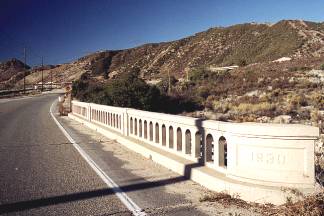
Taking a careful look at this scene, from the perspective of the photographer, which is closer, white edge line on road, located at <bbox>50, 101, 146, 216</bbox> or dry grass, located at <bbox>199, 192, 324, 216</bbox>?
dry grass, located at <bbox>199, 192, 324, 216</bbox>

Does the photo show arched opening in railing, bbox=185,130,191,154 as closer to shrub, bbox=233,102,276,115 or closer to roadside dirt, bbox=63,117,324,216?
roadside dirt, bbox=63,117,324,216

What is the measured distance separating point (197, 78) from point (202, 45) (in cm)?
6843

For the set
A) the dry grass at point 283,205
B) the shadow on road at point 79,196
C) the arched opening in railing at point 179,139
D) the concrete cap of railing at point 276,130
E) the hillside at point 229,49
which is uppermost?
the hillside at point 229,49

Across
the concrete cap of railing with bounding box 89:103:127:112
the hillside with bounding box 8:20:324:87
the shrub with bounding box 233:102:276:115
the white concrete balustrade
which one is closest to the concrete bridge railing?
the white concrete balustrade

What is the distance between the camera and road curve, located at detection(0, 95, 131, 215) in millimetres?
6586

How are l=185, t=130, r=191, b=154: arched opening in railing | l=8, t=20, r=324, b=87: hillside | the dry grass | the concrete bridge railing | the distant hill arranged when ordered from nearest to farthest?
the dry grass → the concrete bridge railing → l=185, t=130, r=191, b=154: arched opening in railing → l=8, t=20, r=324, b=87: hillside → the distant hill

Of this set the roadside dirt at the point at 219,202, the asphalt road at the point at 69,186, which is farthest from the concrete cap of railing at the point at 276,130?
the asphalt road at the point at 69,186

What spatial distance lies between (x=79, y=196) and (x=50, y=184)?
124 centimetres

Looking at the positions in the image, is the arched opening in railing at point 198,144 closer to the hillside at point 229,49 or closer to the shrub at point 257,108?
the shrub at point 257,108

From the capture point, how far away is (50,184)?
8273mm

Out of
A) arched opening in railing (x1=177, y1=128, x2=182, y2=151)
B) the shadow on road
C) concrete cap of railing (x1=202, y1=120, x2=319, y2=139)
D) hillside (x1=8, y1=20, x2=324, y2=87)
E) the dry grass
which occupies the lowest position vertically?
the shadow on road

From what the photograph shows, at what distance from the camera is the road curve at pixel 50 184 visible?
6.59m

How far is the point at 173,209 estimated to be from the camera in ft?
21.0

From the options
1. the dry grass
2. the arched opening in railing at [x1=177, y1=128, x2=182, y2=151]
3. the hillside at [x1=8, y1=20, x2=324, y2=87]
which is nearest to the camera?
the dry grass
